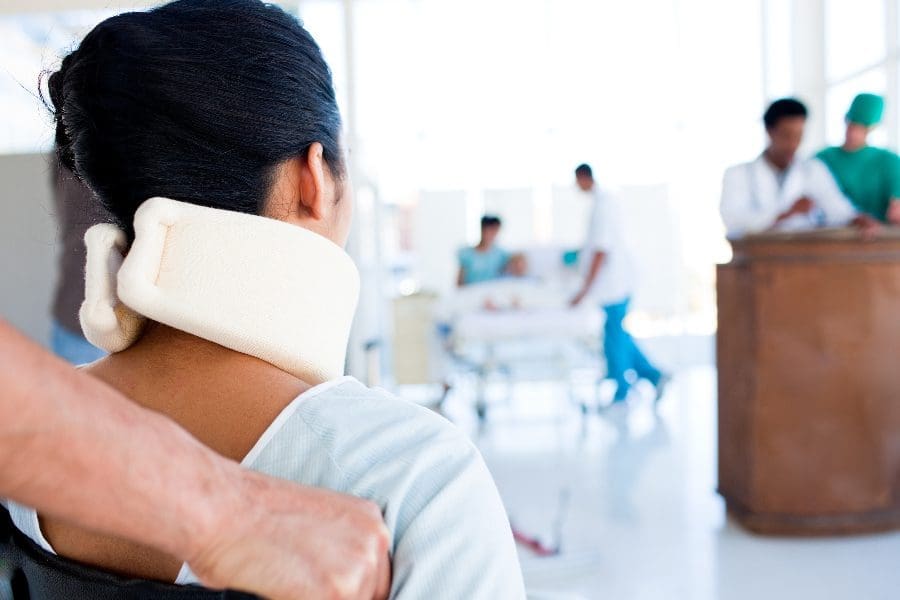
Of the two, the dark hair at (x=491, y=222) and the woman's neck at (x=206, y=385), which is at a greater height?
the dark hair at (x=491, y=222)

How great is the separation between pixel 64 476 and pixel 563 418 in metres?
5.40

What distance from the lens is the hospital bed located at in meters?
5.51

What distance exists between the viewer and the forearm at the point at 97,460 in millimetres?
422

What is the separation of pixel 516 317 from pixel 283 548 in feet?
16.6

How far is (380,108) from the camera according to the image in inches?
325

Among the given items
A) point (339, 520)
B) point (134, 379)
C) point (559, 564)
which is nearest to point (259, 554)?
point (339, 520)

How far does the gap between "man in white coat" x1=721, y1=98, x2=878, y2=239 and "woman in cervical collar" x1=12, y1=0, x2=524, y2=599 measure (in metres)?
3.13

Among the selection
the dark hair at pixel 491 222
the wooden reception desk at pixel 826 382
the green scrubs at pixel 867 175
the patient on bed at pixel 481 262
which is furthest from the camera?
the patient on bed at pixel 481 262

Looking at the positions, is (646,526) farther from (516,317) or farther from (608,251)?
(608,251)

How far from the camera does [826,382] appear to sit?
2887 millimetres

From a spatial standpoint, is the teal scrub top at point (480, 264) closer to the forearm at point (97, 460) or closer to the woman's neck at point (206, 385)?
the woman's neck at point (206, 385)

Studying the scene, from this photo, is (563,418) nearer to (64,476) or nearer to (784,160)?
(784,160)

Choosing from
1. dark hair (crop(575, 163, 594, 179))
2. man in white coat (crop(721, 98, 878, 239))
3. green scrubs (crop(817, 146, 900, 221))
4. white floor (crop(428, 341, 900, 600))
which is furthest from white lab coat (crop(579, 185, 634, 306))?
man in white coat (crop(721, 98, 878, 239))

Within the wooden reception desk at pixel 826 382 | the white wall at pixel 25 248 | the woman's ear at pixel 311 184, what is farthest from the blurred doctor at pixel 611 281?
the woman's ear at pixel 311 184
